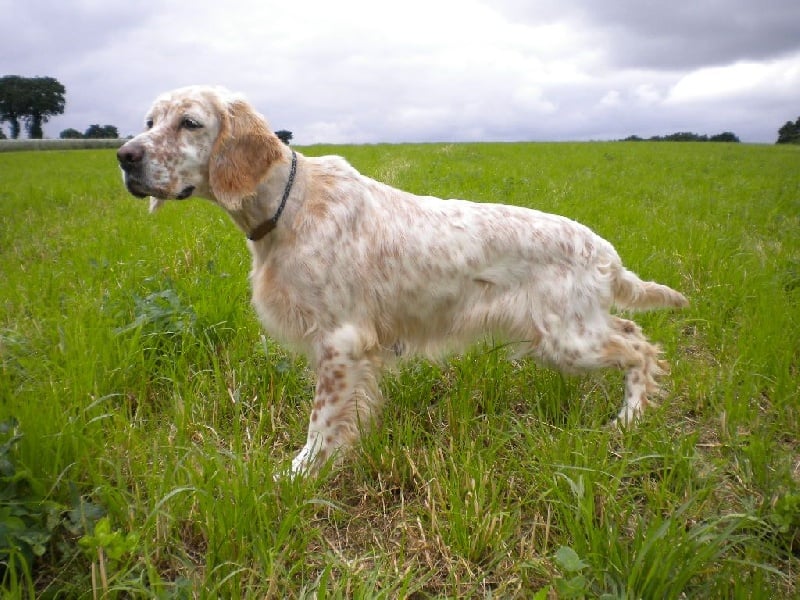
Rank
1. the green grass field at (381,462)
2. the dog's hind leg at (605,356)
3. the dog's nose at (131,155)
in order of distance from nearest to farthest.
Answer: the green grass field at (381,462), the dog's nose at (131,155), the dog's hind leg at (605,356)

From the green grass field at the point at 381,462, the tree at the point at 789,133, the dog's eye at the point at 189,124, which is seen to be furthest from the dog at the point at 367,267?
the tree at the point at 789,133

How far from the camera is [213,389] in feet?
9.43

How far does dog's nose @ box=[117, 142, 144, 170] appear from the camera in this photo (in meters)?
2.44

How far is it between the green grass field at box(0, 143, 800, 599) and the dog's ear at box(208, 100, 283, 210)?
0.97 meters

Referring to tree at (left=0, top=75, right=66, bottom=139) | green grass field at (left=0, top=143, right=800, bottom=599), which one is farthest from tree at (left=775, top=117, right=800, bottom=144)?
tree at (left=0, top=75, right=66, bottom=139)

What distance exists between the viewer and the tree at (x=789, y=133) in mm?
34438

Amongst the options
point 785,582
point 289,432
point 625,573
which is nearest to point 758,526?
point 785,582

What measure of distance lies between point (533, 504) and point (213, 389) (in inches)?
69.2

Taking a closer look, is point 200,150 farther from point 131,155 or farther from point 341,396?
point 341,396

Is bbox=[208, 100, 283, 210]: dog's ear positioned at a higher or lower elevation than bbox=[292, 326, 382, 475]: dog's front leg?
higher

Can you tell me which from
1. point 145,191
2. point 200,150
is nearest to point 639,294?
point 200,150

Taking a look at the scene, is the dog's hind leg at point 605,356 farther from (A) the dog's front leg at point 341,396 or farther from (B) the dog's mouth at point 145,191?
(B) the dog's mouth at point 145,191

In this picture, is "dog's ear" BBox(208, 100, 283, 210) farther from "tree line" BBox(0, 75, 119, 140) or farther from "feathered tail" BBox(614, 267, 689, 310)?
"tree line" BBox(0, 75, 119, 140)

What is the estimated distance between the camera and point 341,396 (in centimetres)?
262
